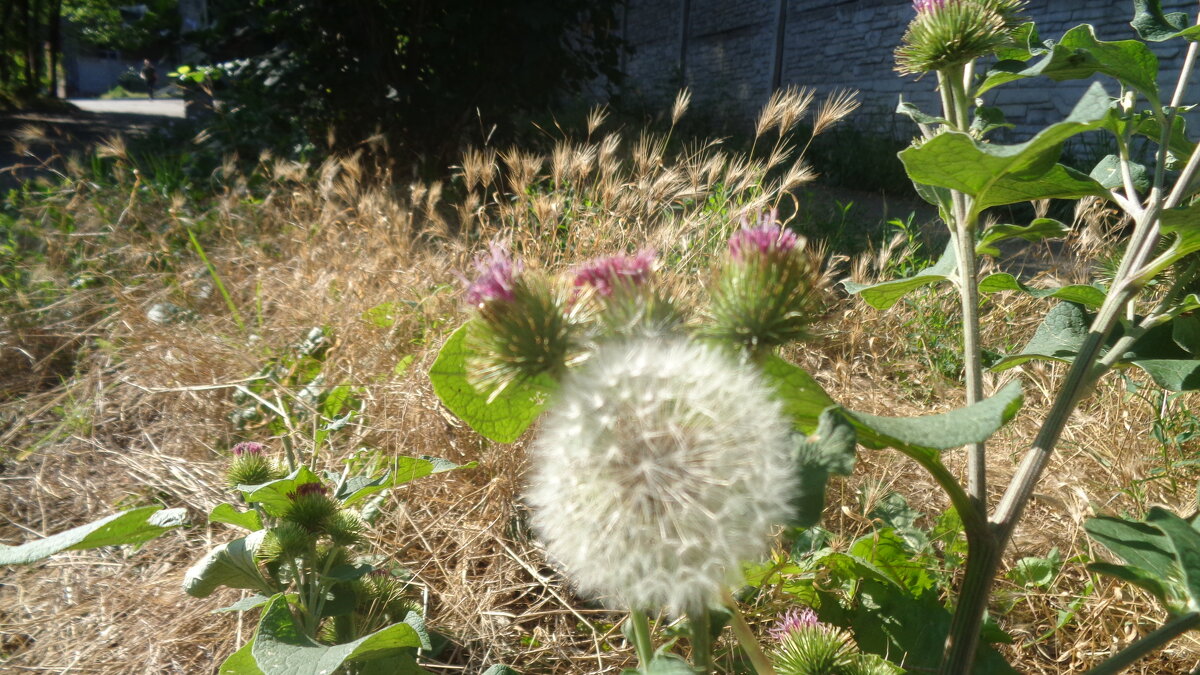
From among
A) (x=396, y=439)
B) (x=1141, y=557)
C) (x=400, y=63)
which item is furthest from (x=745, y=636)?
(x=400, y=63)

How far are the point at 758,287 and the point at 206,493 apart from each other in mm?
1978

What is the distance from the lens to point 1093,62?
1093 mm

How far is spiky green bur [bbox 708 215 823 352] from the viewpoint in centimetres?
76

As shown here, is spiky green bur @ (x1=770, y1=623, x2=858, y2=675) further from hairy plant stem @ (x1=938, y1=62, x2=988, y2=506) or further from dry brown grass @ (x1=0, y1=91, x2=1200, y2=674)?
dry brown grass @ (x1=0, y1=91, x2=1200, y2=674)

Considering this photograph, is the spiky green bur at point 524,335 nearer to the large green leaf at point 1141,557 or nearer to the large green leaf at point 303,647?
the large green leaf at point 303,647

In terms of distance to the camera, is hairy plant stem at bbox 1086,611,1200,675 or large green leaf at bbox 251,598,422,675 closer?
hairy plant stem at bbox 1086,611,1200,675

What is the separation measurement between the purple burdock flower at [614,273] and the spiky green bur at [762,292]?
8cm

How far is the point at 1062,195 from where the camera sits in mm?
1179

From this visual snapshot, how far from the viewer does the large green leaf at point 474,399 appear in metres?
0.85

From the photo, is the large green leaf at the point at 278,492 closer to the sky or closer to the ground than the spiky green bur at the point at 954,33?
closer to the ground

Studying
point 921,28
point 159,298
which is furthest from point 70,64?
point 921,28

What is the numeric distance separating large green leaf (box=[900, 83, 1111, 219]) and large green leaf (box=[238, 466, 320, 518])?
3.55 ft

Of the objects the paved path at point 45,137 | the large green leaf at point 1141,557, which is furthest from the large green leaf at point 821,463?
the paved path at point 45,137

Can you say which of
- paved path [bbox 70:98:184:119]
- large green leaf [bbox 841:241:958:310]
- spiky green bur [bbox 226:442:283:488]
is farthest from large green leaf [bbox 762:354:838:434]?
paved path [bbox 70:98:184:119]
